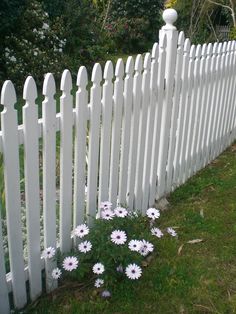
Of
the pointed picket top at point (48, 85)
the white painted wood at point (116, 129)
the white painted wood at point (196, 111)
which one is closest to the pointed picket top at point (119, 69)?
the white painted wood at point (116, 129)

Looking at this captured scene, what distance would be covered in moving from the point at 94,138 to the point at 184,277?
3.73 feet

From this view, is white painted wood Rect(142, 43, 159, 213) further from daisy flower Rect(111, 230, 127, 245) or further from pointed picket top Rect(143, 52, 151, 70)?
daisy flower Rect(111, 230, 127, 245)

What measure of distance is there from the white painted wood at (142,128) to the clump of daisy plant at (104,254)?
655 millimetres

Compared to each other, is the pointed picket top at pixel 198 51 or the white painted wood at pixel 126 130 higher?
the pointed picket top at pixel 198 51

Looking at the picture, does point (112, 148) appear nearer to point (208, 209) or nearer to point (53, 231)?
point (53, 231)

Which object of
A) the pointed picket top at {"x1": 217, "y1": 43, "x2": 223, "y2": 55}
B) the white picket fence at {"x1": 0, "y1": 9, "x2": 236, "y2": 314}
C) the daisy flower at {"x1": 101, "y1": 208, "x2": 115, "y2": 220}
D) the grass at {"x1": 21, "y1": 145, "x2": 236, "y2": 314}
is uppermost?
the pointed picket top at {"x1": 217, "y1": 43, "x2": 223, "y2": 55}

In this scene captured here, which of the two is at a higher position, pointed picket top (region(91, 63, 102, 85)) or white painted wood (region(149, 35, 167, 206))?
pointed picket top (region(91, 63, 102, 85))

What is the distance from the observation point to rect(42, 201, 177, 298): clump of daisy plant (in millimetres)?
2680

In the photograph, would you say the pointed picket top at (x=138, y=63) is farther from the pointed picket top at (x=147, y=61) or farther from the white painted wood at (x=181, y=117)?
the white painted wood at (x=181, y=117)

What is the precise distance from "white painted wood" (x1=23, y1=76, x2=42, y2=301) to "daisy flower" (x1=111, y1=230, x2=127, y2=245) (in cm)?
48

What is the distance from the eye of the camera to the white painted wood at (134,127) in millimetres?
3162

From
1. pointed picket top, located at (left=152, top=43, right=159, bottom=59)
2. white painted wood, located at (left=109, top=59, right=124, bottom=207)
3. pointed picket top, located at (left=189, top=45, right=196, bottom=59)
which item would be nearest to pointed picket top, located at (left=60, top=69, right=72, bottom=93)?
white painted wood, located at (left=109, top=59, right=124, bottom=207)

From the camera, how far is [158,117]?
366 cm

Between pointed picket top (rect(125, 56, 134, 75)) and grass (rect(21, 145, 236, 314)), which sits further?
pointed picket top (rect(125, 56, 134, 75))
